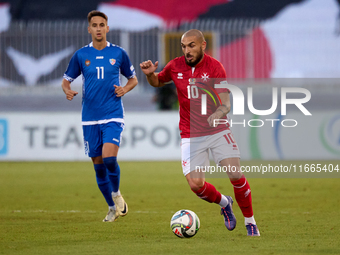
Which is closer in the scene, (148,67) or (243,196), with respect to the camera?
(243,196)

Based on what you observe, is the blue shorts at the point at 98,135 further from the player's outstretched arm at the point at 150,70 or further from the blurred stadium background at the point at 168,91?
the blurred stadium background at the point at 168,91

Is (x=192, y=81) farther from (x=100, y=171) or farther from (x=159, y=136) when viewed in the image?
(x=159, y=136)

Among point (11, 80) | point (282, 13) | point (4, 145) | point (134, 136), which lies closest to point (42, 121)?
point (4, 145)

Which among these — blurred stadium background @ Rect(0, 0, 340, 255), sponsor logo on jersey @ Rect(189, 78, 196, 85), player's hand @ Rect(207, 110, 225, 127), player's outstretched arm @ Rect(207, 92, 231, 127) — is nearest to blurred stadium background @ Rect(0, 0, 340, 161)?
blurred stadium background @ Rect(0, 0, 340, 255)

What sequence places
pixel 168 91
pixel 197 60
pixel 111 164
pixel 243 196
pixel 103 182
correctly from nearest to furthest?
pixel 243 196, pixel 197 60, pixel 111 164, pixel 103 182, pixel 168 91

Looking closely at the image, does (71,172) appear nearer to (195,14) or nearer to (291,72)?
(291,72)

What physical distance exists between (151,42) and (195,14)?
18.6 feet

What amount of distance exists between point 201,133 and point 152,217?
1718 millimetres

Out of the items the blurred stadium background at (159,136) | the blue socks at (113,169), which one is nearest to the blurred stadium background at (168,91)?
the blurred stadium background at (159,136)

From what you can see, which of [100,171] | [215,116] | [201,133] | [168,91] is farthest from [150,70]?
[168,91]

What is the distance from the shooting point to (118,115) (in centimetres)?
702

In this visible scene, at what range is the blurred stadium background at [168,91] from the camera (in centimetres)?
1491

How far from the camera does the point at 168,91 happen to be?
17.5 meters

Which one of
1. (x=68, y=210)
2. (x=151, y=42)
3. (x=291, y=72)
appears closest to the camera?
(x=68, y=210)
